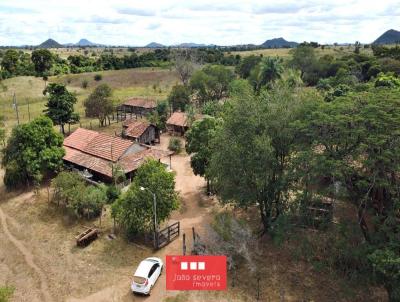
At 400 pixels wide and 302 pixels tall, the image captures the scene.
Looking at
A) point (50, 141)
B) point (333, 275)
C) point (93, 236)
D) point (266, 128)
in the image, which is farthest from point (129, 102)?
point (333, 275)

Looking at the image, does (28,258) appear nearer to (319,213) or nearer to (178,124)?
(319,213)

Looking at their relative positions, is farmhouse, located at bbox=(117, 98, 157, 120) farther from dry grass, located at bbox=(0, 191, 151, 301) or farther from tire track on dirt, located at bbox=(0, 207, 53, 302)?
tire track on dirt, located at bbox=(0, 207, 53, 302)

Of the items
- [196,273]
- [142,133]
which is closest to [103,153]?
[142,133]

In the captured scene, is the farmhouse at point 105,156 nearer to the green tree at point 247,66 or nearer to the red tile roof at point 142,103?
the red tile roof at point 142,103

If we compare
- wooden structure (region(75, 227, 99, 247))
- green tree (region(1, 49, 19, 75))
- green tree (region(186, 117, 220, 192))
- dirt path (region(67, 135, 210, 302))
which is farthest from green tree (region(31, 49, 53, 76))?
wooden structure (region(75, 227, 99, 247))

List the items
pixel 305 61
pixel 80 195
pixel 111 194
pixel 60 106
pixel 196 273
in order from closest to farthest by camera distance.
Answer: pixel 196 273
pixel 80 195
pixel 111 194
pixel 60 106
pixel 305 61

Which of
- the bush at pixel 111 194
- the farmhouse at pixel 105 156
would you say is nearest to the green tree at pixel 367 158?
the bush at pixel 111 194
